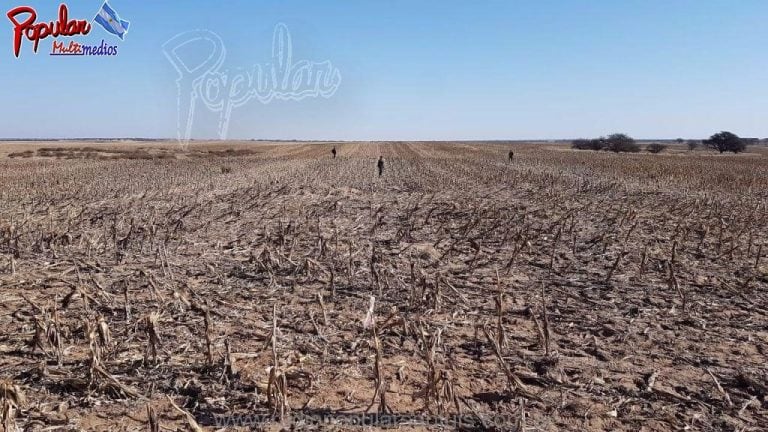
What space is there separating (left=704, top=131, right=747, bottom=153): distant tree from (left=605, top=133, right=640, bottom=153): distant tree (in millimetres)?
9777

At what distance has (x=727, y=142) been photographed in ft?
233

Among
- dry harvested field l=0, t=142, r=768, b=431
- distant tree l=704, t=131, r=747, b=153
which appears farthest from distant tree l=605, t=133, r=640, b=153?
dry harvested field l=0, t=142, r=768, b=431

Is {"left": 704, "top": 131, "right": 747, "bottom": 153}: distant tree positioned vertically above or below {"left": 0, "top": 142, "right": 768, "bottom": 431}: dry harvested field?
above

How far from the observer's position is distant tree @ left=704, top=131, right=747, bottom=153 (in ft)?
230

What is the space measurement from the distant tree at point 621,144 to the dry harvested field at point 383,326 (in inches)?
2613

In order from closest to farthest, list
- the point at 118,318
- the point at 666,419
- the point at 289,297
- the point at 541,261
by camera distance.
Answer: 1. the point at 666,419
2. the point at 118,318
3. the point at 289,297
4. the point at 541,261

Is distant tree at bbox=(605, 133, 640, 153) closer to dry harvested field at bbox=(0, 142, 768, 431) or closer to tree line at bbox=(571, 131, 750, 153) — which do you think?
tree line at bbox=(571, 131, 750, 153)

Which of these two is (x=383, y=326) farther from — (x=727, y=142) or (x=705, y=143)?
(x=705, y=143)

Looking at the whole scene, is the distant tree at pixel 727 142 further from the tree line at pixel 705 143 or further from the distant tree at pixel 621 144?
the distant tree at pixel 621 144

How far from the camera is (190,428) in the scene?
138 inches

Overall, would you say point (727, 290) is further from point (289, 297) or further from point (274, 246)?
point (274, 246)

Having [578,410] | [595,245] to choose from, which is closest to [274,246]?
[595,245]

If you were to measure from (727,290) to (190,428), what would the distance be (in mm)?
6455

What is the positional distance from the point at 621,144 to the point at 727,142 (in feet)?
43.4
